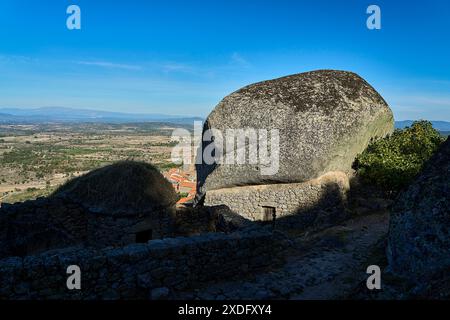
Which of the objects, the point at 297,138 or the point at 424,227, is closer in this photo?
the point at 424,227

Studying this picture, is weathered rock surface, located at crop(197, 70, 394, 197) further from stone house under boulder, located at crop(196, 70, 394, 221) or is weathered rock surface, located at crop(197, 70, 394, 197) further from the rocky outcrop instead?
the rocky outcrop

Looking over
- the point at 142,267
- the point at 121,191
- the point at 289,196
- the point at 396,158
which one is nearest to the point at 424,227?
the point at 142,267

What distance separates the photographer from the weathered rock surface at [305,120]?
54.2 ft

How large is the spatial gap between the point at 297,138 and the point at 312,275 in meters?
8.33

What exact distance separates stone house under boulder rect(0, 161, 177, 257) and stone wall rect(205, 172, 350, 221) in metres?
5.84

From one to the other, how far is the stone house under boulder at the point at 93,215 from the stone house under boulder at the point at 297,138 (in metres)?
6.01

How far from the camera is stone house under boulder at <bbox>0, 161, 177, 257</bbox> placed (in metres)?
11.1

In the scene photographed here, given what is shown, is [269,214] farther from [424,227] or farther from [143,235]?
[424,227]

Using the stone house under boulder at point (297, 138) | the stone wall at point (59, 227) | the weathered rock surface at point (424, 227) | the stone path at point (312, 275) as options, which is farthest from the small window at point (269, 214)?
the weathered rock surface at point (424, 227)

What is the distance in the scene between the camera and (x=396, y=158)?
1816cm

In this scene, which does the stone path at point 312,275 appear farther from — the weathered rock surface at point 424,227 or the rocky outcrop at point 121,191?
the rocky outcrop at point 121,191

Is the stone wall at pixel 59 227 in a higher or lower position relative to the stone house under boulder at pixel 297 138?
lower

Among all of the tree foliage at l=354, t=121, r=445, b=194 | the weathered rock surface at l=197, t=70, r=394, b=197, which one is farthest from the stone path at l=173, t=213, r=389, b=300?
the tree foliage at l=354, t=121, r=445, b=194
